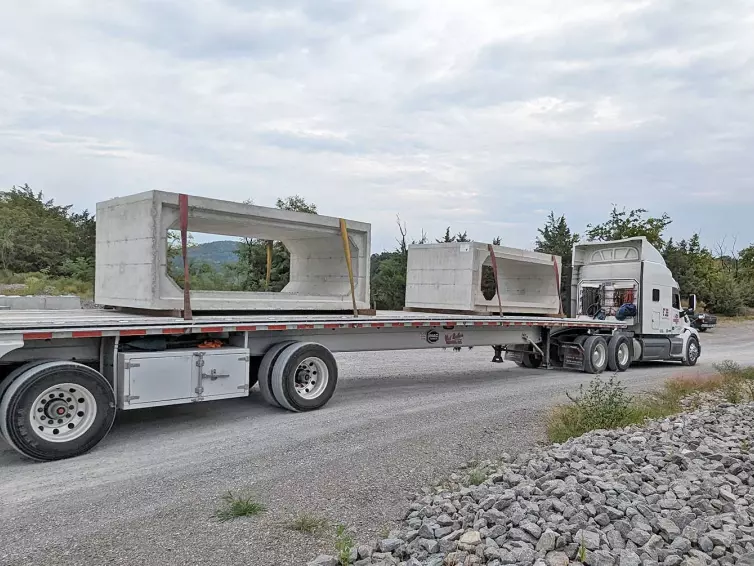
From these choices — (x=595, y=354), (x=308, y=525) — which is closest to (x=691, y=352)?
(x=595, y=354)

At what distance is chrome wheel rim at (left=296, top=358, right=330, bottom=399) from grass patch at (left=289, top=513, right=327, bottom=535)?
13.5 ft

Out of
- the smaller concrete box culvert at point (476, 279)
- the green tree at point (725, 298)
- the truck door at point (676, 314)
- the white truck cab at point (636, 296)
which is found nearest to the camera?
the smaller concrete box culvert at point (476, 279)

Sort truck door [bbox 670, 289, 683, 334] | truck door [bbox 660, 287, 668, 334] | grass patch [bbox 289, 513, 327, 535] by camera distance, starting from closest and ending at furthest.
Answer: grass patch [bbox 289, 513, 327, 535] → truck door [bbox 660, 287, 668, 334] → truck door [bbox 670, 289, 683, 334]

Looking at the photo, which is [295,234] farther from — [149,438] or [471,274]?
[149,438]

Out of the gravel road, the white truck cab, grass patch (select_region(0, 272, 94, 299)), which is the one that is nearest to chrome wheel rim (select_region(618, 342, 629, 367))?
the white truck cab

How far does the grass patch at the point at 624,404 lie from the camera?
782 cm

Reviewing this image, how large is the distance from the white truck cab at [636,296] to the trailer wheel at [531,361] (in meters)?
2.50

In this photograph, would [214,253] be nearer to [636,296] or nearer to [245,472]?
[636,296]

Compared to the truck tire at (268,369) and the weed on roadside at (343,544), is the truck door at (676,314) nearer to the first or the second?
the truck tire at (268,369)

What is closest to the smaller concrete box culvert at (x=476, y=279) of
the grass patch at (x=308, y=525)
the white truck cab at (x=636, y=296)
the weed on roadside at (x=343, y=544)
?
the white truck cab at (x=636, y=296)

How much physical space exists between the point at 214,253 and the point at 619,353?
13976mm

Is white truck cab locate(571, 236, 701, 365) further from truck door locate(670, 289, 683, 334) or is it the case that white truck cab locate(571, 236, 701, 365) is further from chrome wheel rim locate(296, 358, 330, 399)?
chrome wheel rim locate(296, 358, 330, 399)

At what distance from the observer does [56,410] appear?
651 cm

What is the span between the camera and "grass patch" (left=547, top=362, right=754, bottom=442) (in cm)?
782
